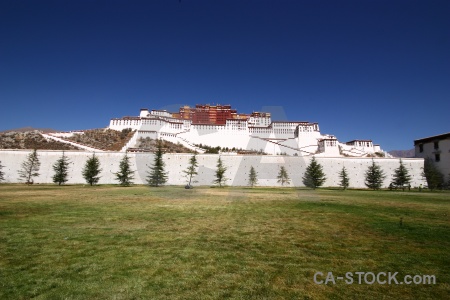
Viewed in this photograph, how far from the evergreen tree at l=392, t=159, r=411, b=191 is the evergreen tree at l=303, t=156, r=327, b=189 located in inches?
575

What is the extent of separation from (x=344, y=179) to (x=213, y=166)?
27460 millimetres

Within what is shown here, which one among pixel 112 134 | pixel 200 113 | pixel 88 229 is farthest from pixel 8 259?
pixel 200 113

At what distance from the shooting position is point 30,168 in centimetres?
4709

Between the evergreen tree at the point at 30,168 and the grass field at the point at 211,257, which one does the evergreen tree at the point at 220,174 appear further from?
the grass field at the point at 211,257

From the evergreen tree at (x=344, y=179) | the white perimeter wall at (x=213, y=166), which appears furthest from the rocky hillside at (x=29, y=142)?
the evergreen tree at (x=344, y=179)

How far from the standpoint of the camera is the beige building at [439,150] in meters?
54.1

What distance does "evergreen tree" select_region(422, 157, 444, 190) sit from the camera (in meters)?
49.7

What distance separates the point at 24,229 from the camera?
340 inches

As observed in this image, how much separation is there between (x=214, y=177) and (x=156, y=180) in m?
11.8

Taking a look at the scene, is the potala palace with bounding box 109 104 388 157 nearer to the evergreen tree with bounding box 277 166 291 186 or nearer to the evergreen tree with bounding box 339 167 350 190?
the evergreen tree with bounding box 339 167 350 190

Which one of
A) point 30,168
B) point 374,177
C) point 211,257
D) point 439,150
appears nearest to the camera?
point 211,257

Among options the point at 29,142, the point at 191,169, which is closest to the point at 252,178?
the point at 191,169

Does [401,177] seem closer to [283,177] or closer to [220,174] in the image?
[283,177]

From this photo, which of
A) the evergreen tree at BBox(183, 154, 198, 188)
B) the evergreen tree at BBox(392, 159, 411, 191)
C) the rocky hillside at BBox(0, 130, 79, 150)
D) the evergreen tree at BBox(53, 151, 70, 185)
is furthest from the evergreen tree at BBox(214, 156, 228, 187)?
the rocky hillside at BBox(0, 130, 79, 150)
